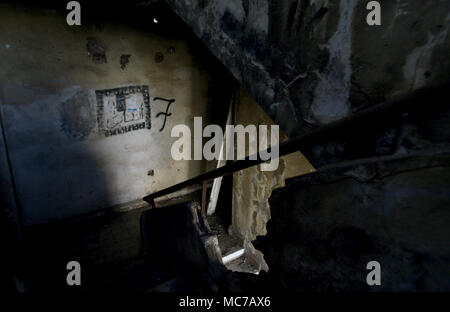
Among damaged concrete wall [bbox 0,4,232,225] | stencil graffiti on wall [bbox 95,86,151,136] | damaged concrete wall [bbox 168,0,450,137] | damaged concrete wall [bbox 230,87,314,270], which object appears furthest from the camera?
stencil graffiti on wall [bbox 95,86,151,136]

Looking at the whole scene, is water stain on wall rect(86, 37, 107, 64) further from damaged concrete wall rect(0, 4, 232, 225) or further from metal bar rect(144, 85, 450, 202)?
metal bar rect(144, 85, 450, 202)

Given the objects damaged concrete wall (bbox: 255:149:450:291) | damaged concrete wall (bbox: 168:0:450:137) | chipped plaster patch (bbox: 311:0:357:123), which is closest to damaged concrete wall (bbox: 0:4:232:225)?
damaged concrete wall (bbox: 168:0:450:137)

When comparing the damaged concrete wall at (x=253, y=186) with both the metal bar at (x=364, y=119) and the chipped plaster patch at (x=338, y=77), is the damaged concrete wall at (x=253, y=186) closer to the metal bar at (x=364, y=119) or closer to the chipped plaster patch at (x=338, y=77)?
the chipped plaster patch at (x=338, y=77)

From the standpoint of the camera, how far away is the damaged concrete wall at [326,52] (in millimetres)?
1166

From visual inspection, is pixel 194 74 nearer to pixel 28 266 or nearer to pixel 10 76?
pixel 10 76

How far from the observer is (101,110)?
4.30 metres

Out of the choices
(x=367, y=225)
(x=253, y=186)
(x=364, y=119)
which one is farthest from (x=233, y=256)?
(x=364, y=119)

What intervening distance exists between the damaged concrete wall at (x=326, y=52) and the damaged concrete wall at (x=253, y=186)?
1614 mm

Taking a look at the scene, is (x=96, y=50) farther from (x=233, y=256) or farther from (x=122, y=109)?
(x=233, y=256)

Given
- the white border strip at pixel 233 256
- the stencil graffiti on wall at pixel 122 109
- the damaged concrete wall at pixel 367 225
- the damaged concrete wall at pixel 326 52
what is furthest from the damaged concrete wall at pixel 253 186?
the damaged concrete wall at pixel 367 225

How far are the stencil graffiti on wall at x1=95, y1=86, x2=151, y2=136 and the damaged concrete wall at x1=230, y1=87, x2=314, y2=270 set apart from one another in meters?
1.50

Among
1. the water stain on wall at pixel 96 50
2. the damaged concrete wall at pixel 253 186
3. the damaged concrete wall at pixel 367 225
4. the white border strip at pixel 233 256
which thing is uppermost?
the water stain on wall at pixel 96 50

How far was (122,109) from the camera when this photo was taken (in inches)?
177

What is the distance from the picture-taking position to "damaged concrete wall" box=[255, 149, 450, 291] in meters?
1.02
